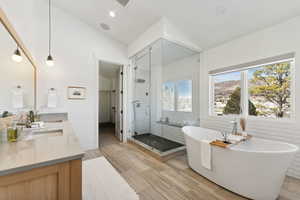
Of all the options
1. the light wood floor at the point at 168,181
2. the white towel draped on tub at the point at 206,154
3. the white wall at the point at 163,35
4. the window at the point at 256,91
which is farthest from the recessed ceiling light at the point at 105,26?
the white towel draped on tub at the point at 206,154

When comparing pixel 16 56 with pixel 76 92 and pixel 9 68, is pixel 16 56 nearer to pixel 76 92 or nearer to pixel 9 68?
pixel 9 68

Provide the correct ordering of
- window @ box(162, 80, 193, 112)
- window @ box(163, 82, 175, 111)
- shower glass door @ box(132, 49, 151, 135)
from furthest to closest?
window @ box(163, 82, 175, 111) < shower glass door @ box(132, 49, 151, 135) < window @ box(162, 80, 193, 112)

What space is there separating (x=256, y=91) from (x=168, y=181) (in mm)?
2495

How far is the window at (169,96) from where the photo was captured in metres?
4.41

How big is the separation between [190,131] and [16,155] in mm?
2635

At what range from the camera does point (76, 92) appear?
3.14 metres

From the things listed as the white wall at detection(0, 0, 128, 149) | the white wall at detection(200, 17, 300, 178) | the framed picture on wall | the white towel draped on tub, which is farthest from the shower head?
the white towel draped on tub

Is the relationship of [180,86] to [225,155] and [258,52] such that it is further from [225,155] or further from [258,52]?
[225,155]

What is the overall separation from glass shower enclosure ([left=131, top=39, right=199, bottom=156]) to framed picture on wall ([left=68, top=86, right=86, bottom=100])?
1.49m

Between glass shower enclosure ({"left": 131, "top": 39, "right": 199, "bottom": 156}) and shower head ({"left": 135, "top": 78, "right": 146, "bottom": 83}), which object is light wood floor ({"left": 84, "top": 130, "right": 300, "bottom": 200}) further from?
shower head ({"left": 135, "top": 78, "right": 146, "bottom": 83})

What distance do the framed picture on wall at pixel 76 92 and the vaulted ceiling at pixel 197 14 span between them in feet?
5.82

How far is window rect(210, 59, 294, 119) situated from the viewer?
2.21m

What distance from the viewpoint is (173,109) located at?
436 cm

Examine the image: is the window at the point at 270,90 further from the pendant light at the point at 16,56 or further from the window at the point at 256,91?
the pendant light at the point at 16,56
